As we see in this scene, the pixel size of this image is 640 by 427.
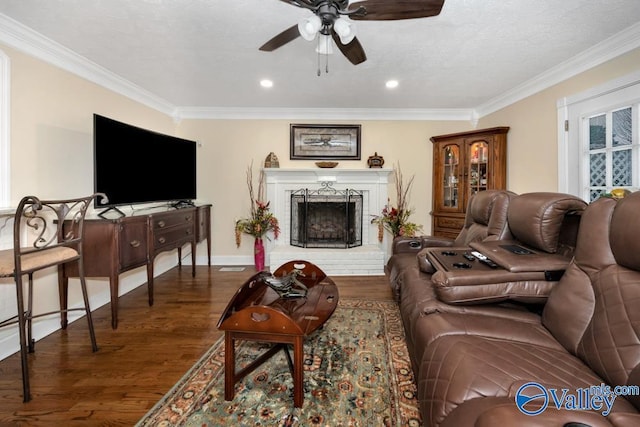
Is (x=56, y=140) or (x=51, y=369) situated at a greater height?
(x=56, y=140)

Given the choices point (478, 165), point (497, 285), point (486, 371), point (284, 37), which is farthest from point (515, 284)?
point (478, 165)

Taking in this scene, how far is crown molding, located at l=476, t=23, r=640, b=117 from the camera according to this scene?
2240mm

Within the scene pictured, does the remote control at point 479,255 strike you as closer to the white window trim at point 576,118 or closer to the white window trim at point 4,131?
the white window trim at point 576,118

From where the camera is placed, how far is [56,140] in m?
2.48

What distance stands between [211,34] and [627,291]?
2873mm

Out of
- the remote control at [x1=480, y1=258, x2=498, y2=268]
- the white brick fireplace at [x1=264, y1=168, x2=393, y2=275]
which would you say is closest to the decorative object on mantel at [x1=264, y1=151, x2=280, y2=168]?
the white brick fireplace at [x1=264, y1=168, x2=393, y2=275]

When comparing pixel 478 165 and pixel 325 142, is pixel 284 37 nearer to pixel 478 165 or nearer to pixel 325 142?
pixel 325 142

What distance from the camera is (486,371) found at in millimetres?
986

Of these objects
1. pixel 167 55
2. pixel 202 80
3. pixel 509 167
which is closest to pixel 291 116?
pixel 202 80

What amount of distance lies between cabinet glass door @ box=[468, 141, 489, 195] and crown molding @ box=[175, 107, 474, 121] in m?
0.68

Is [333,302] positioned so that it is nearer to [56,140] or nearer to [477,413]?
[477,413]

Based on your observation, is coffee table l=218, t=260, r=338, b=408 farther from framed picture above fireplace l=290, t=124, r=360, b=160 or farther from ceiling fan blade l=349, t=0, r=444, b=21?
framed picture above fireplace l=290, t=124, r=360, b=160

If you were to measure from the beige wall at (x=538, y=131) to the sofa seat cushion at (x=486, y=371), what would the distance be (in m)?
2.67

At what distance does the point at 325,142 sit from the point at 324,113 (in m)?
0.43
